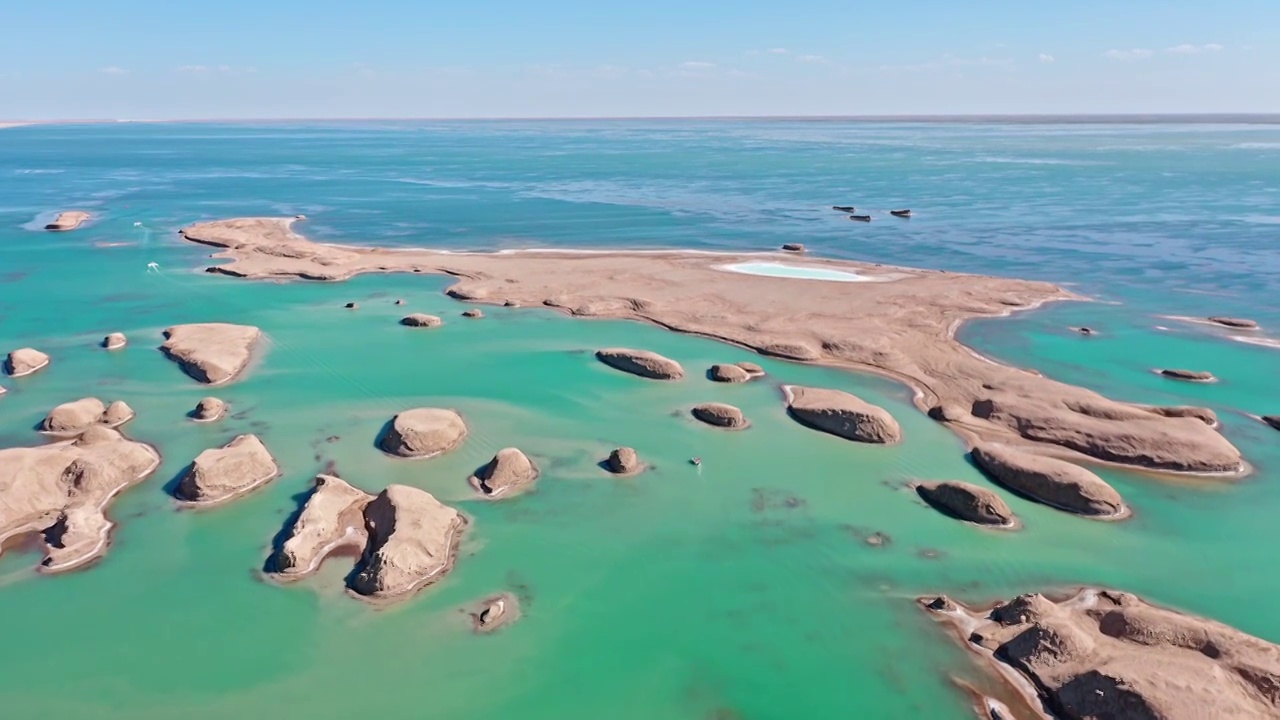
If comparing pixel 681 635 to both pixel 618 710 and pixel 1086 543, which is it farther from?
pixel 1086 543

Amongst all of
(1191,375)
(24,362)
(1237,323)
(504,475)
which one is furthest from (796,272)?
(24,362)

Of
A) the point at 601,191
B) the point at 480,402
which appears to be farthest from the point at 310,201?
the point at 480,402

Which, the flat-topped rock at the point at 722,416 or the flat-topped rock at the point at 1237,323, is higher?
the flat-topped rock at the point at 1237,323

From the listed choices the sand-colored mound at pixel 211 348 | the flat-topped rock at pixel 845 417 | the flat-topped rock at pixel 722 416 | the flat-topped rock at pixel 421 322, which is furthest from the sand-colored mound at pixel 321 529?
the flat-topped rock at pixel 421 322

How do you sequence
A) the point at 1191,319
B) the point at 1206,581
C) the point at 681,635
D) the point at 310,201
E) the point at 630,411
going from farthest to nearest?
the point at 310,201, the point at 1191,319, the point at 630,411, the point at 1206,581, the point at 681,635

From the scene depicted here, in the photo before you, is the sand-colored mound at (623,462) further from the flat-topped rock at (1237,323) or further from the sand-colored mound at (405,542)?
the flat-topped rock at (1237,323)

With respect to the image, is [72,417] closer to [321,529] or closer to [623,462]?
[321,529]
